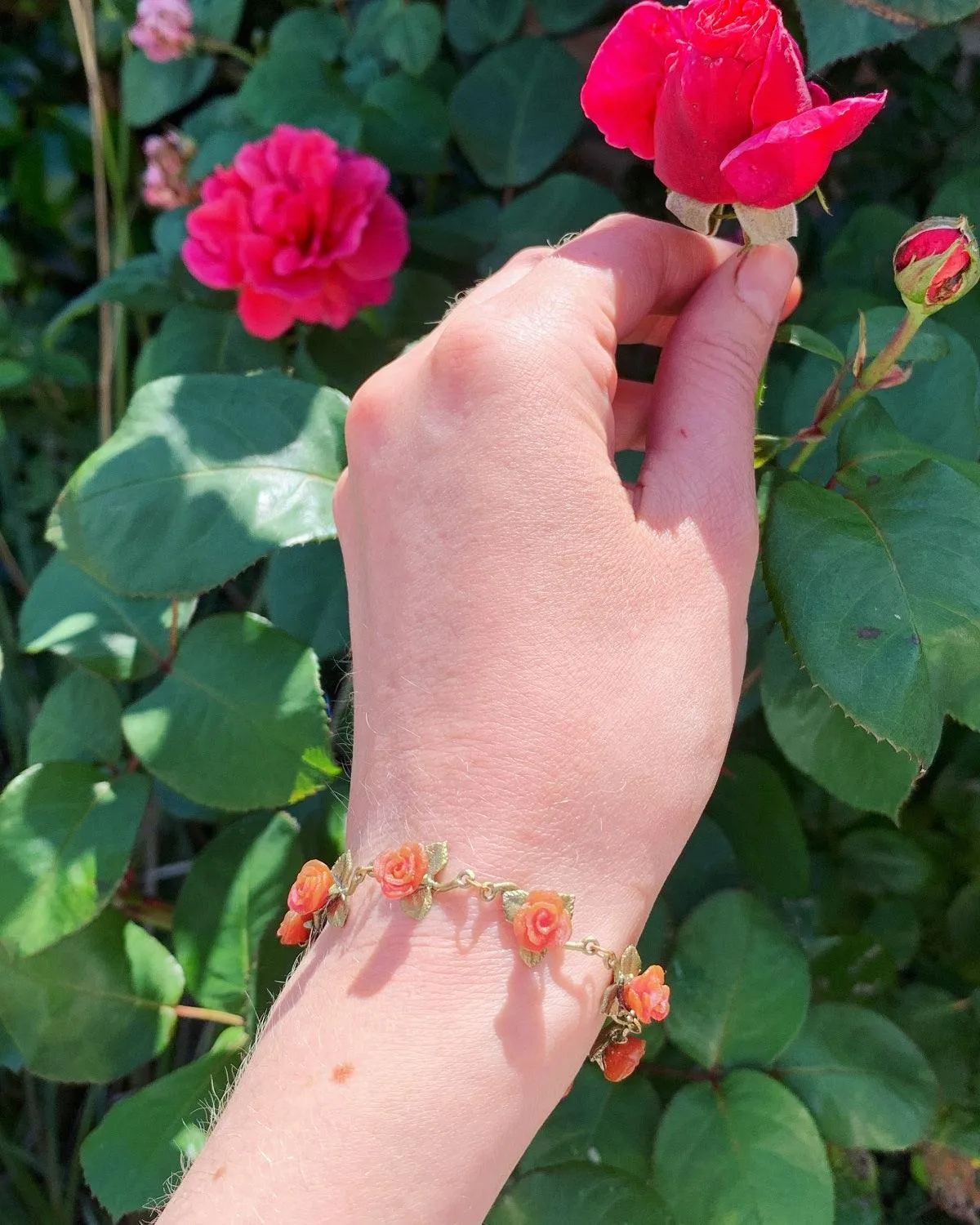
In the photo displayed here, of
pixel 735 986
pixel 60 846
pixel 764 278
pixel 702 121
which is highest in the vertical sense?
pixel 702 121

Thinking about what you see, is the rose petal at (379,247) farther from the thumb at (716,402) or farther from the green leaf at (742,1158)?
the green leaf at (742,1158)

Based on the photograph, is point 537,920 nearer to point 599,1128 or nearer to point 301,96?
point 599,1128

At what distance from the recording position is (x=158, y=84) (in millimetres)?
1273

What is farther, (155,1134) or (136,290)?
(136,290)

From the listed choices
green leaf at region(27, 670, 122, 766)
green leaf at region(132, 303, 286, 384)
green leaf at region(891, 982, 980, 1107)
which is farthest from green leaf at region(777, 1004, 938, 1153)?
green leaf at region(132, 303, 286, 384)

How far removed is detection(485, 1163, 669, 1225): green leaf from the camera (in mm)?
707

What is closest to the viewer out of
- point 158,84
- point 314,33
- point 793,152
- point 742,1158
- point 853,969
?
point 793,152

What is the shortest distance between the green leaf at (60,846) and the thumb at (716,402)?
53 centimetres

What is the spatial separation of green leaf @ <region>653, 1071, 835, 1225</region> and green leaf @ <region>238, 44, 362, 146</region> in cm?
103

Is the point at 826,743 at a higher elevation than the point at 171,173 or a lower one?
lower

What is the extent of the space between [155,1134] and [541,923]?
0.46m

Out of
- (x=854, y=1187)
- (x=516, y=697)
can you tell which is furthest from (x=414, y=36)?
(x=854, y=1187)

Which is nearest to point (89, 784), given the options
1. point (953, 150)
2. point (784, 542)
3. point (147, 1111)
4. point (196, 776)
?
point (196, 776)

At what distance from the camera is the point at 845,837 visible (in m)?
1.02
